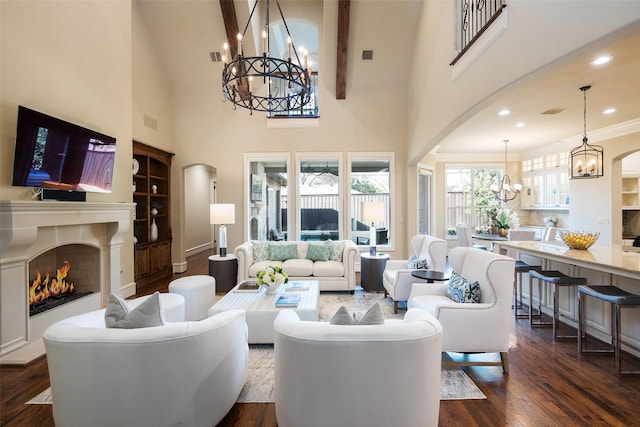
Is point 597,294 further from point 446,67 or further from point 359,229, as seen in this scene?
point 359,229

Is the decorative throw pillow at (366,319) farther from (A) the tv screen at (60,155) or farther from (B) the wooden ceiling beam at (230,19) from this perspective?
(B) the wooden ceiling beam at (230,19)

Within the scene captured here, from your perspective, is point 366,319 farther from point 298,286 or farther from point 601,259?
point 601,259

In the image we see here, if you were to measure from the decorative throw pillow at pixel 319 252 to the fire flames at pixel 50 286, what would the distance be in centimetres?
333

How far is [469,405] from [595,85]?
363cm

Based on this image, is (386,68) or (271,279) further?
(386,68)

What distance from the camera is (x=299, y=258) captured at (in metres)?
5.38

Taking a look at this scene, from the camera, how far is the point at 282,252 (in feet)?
17.4

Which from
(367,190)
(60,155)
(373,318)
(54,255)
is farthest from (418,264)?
(54,255)

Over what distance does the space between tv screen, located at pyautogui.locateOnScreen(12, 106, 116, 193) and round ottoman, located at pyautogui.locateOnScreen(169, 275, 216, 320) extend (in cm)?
166

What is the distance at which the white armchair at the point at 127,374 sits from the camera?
5.30 feet

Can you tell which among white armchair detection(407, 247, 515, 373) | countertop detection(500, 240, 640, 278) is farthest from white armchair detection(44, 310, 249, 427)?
countertop detection(500, 240, 640, 278)

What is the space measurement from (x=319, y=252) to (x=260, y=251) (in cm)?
99

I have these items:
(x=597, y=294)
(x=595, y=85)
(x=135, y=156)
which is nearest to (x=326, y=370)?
(x=597, y=294)

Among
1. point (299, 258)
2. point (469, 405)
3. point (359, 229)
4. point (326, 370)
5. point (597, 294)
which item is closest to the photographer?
point (326, 370)
